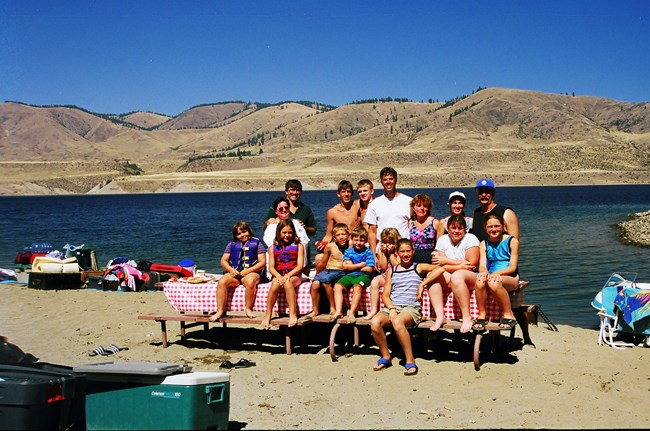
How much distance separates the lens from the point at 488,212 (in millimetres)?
8867

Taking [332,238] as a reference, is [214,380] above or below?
below

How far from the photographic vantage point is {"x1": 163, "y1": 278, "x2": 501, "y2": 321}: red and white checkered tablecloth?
8.71 m

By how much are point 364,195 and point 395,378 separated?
2.68 meters

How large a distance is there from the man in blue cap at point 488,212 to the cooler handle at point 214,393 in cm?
400

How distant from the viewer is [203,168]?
17950 centimetres

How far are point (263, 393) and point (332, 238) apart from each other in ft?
8.38

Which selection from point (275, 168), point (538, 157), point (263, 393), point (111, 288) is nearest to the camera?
point (263, 393)

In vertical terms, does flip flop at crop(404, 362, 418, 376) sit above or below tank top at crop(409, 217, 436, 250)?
below

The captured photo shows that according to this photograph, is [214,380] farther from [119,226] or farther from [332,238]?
[119,226]

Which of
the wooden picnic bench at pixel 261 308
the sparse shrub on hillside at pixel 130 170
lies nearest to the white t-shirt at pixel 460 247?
the wooden picnic bench at pixel 261 308

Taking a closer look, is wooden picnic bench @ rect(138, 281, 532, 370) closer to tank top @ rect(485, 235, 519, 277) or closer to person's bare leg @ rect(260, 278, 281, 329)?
person's bare leg @ rect(260, 278, 281, 329)

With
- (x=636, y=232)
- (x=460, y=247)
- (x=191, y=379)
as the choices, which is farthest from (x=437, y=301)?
(x=636, y=232)

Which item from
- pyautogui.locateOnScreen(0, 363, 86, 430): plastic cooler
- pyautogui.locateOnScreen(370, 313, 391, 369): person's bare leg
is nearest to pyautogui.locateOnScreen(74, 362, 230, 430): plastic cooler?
pyautogui.locateOnScreen(0, 363, 86, 430): plastic cooler

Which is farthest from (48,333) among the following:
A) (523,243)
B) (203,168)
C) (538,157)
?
(203,168)
